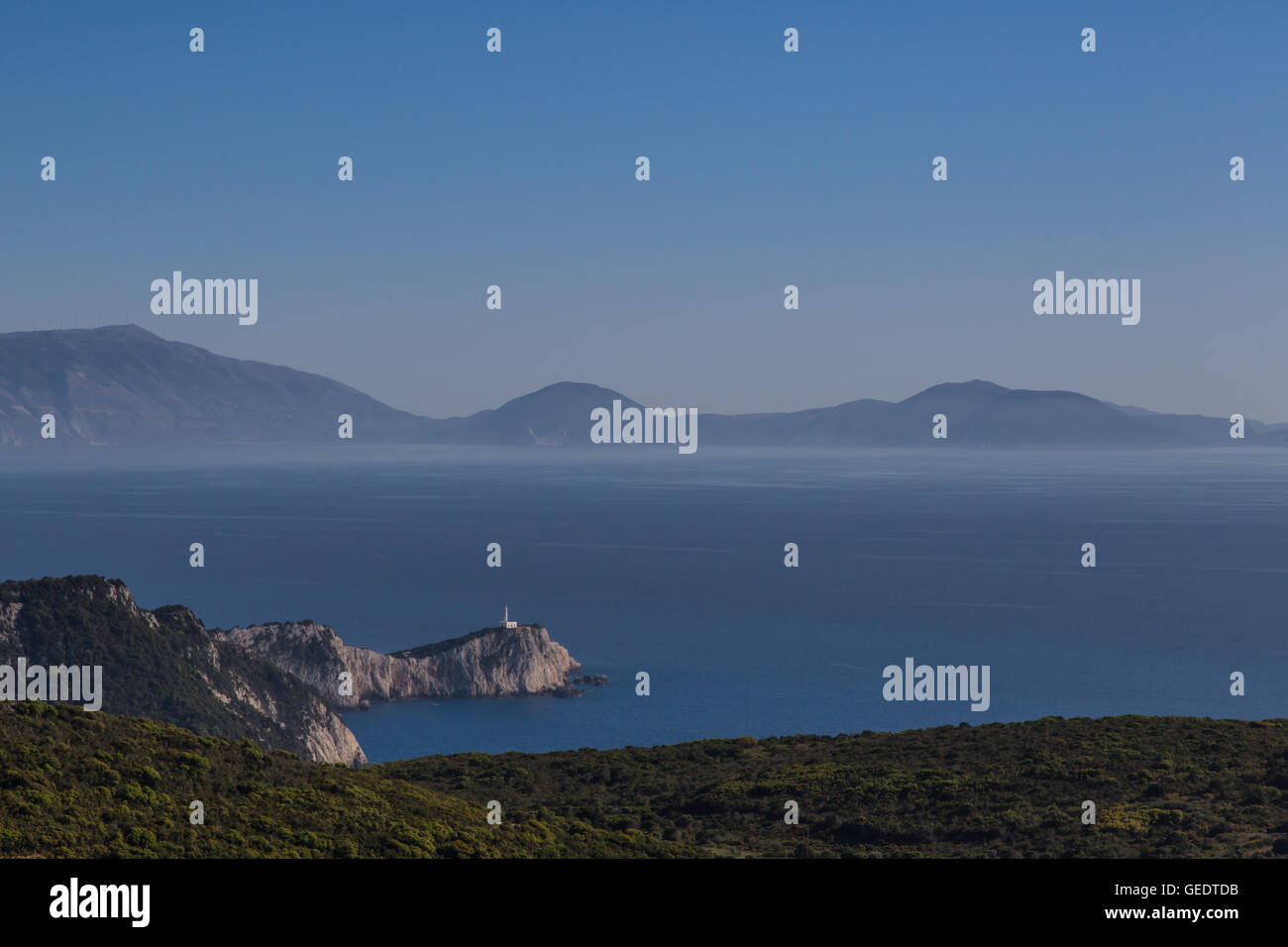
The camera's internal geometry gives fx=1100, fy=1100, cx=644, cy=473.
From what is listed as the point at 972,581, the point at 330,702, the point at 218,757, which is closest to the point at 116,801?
the point at 218,757

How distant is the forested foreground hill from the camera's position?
21969mm

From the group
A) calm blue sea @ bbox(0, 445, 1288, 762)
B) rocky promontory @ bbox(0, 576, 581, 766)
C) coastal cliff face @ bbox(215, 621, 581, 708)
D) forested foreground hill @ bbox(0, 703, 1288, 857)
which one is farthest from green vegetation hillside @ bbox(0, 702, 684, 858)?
coastal cliff face @ bbox(215, 621, 581, 708)

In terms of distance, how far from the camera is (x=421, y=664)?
107m

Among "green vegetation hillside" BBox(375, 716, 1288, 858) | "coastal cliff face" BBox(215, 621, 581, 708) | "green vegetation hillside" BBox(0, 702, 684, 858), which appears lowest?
"coastal cliff face" BBox(215, 621, 581, 708)

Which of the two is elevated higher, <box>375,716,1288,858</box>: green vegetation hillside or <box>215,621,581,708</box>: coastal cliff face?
<box>375,716,1288,858</box>: green vegetation hillside

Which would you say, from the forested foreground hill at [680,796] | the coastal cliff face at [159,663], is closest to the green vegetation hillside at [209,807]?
the forested foreground hill at [680,796]

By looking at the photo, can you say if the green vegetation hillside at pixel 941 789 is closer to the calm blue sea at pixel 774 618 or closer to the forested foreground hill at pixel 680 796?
the forested foreground hill at pixel 680 796

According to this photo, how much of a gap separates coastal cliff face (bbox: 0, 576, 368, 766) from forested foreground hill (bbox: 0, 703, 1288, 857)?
121 feet

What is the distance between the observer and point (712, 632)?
133 meters

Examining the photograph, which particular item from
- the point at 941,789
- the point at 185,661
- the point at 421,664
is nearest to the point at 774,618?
the point at 421,664

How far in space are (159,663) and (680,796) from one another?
50.7m

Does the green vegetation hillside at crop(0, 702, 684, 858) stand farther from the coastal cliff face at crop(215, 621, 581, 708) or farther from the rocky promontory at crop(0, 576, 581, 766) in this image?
the coastal cliff face at crop(215, 621, 581, 708)

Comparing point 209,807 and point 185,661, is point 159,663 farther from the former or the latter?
point 209,807
